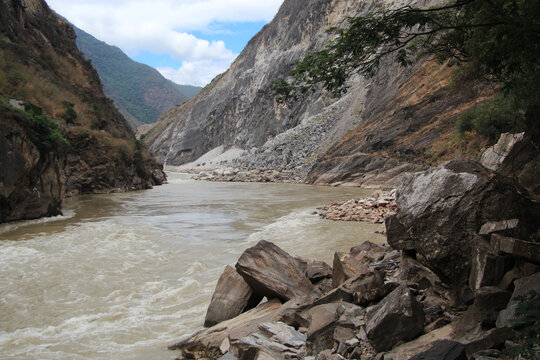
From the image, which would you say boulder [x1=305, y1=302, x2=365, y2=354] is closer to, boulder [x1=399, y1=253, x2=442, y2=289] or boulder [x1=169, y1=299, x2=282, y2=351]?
boulder [x1=169, y1=299, x2=282, y2=351]

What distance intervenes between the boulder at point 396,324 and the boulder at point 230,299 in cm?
239

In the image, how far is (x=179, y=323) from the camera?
214 inches

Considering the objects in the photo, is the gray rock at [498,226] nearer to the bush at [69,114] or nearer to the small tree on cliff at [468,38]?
the small tree on cliff at [468,38]

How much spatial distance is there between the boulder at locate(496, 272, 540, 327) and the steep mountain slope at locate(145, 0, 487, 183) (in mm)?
3186

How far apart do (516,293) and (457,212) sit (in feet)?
3.95

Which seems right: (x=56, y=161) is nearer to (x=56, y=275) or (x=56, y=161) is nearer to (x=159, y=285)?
(x=56, y=275)

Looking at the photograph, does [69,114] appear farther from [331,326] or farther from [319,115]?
[319,115]

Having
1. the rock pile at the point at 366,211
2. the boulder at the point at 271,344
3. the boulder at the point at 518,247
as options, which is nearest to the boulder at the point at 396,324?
the boulder at the point at 271,344

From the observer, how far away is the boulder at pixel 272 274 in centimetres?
520

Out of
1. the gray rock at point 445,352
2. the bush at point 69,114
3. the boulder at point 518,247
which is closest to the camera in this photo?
the gray rock at point 445,352

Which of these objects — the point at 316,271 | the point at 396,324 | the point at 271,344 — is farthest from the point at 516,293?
the point at 316,271

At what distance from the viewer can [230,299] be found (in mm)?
5410

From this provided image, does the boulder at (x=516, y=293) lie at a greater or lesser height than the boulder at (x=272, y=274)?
greater

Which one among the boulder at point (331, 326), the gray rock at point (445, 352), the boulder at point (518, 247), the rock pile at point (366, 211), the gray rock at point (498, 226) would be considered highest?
the gray rock at point (498, 226)
